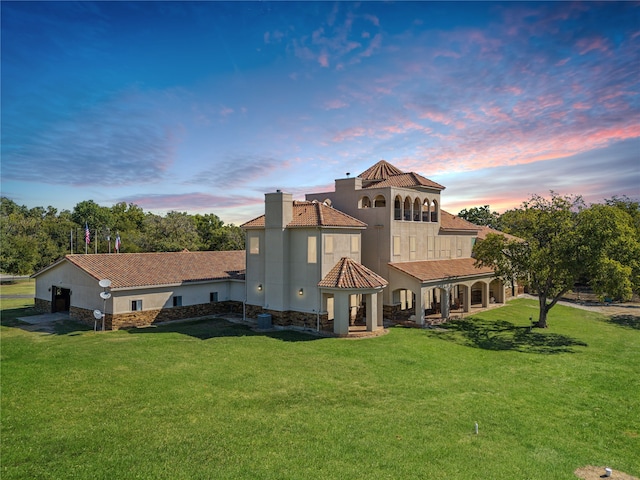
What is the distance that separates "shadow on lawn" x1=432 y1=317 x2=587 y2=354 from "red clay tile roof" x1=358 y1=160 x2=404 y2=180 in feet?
48.9

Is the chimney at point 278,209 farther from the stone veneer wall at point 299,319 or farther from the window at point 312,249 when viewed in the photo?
the stone veneer wall at point 299,319

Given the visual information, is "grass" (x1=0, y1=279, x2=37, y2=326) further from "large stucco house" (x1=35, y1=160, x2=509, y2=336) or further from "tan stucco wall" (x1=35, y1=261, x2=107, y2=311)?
"tan stucco wall" (x1=35, y1=261, x2=107, y2=311)

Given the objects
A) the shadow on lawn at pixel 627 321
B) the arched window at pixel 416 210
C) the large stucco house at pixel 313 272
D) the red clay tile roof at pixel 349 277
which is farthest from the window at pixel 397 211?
the shadow on lawn at pixel 627 321

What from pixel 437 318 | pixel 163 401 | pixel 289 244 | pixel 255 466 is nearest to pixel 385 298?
pixel 437 318

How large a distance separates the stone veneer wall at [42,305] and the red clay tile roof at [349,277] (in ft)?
77.0

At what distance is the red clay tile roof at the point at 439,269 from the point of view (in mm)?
29766

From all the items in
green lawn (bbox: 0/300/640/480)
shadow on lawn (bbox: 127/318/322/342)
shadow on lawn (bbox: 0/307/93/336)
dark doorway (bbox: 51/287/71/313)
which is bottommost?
green lawn (bbox: 0/300/640/480)

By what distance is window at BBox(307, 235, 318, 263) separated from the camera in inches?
1064

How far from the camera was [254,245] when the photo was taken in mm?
29984

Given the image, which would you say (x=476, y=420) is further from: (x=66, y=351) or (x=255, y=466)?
(x=66, y=351)

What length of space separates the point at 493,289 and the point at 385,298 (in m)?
16.5

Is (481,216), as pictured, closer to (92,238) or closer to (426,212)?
(426,212)

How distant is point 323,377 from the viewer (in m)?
17.7

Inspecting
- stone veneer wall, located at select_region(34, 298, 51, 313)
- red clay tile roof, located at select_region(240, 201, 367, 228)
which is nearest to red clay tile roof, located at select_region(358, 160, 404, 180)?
red clay tile roof, located at select_region(240, 201, 367, 228)
